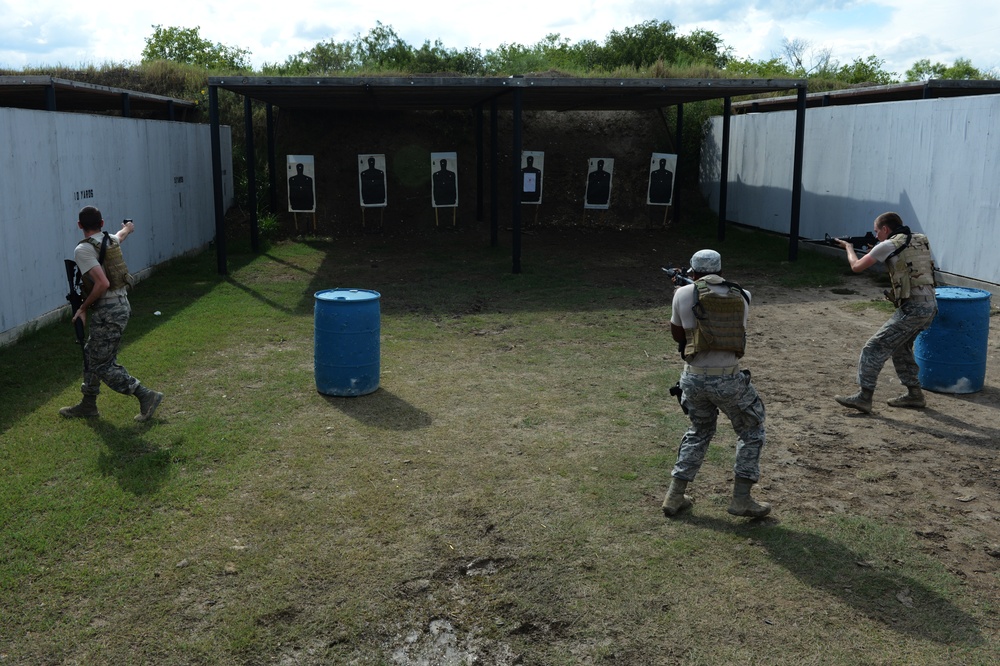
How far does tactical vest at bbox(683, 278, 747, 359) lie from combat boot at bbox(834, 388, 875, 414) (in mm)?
3303

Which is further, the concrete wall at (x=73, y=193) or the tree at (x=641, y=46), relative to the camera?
the tree at (x=641, y=46)

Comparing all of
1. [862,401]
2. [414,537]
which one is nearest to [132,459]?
[414,537]

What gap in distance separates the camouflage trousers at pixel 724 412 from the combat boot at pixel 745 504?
0.07m

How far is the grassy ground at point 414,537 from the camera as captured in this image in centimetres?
443

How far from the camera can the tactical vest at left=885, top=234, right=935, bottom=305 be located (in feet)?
25.9

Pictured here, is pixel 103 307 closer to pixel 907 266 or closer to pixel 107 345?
pixel 107 345

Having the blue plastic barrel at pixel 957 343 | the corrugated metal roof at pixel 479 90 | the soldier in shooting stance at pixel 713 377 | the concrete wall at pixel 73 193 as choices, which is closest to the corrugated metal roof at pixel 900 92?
the corrugated metal roof at pixel 479 90

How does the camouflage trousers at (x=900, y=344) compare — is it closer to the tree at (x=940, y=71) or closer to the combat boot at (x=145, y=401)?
the combat boot at (x=145, y=401)

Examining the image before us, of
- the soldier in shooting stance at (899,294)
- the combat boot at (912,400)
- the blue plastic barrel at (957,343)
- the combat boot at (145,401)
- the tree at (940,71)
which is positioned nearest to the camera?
the combat boot at (145,401)

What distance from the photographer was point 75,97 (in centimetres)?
1820

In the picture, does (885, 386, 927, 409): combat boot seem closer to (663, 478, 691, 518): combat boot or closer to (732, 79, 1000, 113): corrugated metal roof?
(663, 478, 691, 518): combat boot

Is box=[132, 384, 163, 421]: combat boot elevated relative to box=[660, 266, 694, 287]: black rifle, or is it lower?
lower

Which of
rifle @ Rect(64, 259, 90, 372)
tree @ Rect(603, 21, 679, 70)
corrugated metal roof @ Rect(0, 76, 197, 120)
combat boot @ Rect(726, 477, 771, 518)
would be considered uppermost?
tree @ Rect(603, 21, 679, 70)

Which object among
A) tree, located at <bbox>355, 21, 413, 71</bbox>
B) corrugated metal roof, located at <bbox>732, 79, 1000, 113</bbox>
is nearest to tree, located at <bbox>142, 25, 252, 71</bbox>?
tree, located at <bbox>355, 21, 413, 71</bbox>
